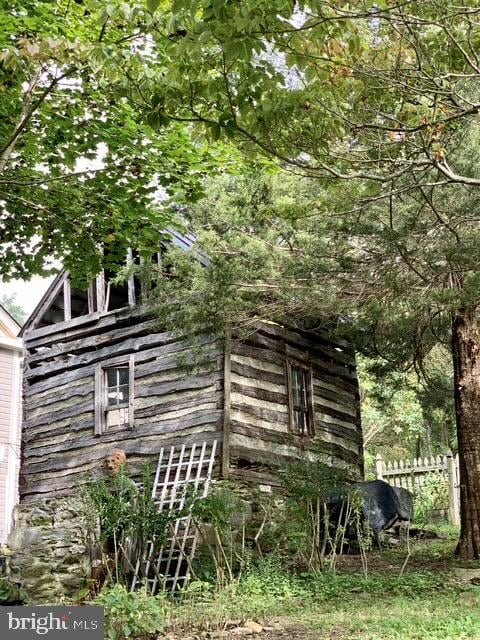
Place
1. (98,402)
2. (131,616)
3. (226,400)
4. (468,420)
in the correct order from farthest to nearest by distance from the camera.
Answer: (98,402) → (226,400) → (468,420) → (131,616)

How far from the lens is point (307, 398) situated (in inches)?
551

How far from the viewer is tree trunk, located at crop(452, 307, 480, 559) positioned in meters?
9.72

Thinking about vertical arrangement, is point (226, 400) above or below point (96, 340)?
below

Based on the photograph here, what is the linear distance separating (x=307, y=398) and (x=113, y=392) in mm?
3705

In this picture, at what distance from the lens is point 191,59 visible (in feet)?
13.1

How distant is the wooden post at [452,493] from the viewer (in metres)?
15.6

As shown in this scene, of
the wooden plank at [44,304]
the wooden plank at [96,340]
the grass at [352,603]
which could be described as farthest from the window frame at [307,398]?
the wooden plank at [44,304]

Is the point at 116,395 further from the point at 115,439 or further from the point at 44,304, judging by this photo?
the point at 44,304

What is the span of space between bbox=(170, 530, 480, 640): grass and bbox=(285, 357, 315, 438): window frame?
3444 mm

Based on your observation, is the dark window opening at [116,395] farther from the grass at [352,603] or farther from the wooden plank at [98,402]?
the grass at [352,603]

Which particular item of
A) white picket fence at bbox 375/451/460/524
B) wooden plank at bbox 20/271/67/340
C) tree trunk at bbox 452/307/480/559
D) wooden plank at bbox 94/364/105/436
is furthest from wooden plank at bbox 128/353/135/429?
white picket fence at bbox 375/451/460/524

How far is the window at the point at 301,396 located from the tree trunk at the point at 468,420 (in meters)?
3.86

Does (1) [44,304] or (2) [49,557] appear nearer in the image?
(2) [49,557]

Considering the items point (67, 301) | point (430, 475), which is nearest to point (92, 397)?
point (67, 301)
